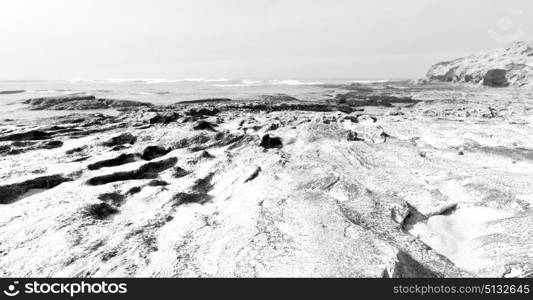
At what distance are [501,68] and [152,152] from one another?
14815cm

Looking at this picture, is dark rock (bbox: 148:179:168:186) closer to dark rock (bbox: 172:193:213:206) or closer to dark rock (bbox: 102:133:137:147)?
dark rock (bbox: 172:193:213:206)

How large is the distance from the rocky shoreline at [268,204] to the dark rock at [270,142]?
12cm

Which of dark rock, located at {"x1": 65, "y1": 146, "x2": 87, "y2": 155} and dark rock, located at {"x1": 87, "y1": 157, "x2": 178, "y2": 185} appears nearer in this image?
dark rock, located at {"x1": 87, "y1": 157, "x2": 178, "y2": 185}

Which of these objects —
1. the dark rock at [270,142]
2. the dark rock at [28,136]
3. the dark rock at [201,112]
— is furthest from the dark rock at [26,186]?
the dark rock at [201,112]

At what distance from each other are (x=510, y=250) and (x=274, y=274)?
911 cm

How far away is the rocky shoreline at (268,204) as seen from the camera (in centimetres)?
1237

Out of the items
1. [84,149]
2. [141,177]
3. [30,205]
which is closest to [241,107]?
[84,149]

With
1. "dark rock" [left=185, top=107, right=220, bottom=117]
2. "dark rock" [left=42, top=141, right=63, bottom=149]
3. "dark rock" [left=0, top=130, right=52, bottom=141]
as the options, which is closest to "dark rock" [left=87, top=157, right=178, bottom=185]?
"dark rock" [left=42, top=141, right=63, bottom=149]

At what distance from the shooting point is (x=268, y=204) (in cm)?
1667

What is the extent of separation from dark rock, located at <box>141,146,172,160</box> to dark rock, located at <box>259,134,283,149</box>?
820 cm

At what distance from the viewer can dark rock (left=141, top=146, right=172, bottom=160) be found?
89.8 feet

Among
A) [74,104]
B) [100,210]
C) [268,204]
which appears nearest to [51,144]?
[100,210]

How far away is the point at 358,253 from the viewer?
12195mm

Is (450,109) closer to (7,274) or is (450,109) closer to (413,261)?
(413,261)
